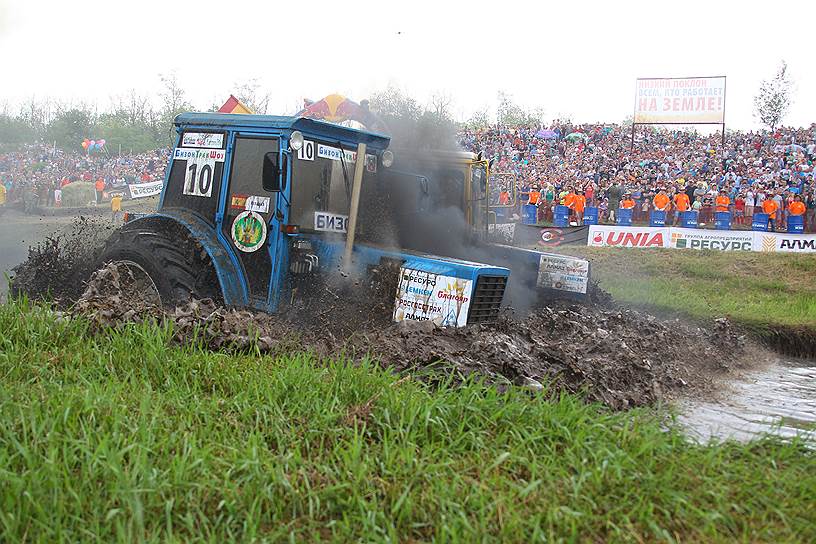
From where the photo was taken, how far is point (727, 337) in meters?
9.51

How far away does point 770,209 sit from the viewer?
22.1m

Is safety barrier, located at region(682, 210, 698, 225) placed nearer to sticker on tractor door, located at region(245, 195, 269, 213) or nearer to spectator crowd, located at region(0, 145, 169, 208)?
sticker on tractor door, located at region(245, 195, 269, 213)

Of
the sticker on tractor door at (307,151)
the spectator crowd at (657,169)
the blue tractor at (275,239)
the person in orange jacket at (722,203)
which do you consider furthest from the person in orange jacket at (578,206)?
the sticker on tractor door at (307,151)

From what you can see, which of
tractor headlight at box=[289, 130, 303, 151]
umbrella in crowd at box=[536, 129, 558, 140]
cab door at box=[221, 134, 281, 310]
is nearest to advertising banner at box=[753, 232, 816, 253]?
tractor headlight at box=[289, 130, 303, 151]

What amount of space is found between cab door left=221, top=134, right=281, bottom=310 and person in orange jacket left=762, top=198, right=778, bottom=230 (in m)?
17.7

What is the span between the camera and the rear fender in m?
7.34

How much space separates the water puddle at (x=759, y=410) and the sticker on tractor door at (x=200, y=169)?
5.02 m

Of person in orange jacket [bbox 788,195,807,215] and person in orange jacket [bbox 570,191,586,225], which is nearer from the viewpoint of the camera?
person in orange jacket [bbox 788,195,807,215]

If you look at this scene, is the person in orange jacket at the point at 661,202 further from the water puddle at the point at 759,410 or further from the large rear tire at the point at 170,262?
the large rear tire at the point at 170,262

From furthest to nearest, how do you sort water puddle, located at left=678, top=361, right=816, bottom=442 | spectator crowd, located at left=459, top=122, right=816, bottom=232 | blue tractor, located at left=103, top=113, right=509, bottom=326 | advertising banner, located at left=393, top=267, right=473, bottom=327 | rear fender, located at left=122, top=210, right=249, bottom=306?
1. spectator crowd, located at left=459, top=122, right=816, bottom=232
2. rear fender, located at left=122, top=210, right=249, bottom=306
3. blue tractor, located at left=103, top=113, right=509, bottom=326
4. advertising banner, located at left=393, top=267, right=473, bottom=327
5. water puddle, located at left=678, top=361, right=816, bottom=442

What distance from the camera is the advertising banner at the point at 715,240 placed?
1895 cm

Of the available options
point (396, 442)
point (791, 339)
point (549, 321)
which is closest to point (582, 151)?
point (791, 339)

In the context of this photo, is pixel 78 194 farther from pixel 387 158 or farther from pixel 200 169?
pixel 387 158

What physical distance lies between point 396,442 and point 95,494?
1543 millimetres
